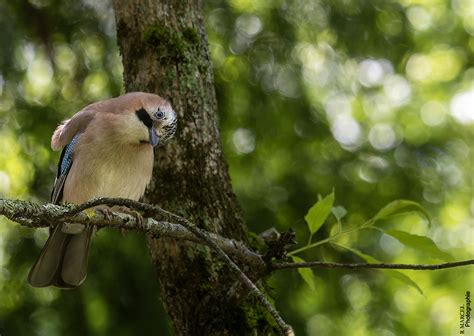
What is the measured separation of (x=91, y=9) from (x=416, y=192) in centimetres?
261

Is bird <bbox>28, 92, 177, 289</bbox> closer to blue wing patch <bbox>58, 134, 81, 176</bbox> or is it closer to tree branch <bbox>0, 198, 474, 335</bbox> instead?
blue wing patch <bbox>58, 134, 81, 176</bbox>

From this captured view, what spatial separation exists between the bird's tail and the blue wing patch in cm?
38

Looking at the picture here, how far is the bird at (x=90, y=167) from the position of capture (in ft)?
14.7

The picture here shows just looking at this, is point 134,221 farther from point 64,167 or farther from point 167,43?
point 64,167

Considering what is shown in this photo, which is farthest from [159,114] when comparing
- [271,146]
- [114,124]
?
[271,146]

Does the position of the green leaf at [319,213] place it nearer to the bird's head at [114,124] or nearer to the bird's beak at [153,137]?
the bird's beak at [153,137]

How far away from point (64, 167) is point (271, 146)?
1.70m

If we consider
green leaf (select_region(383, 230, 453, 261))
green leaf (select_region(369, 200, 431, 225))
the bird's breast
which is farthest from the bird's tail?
green leaf (select_region(383, 230, 453, 261))

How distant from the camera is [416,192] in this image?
574 centimetres

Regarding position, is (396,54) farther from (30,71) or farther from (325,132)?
(30,71)

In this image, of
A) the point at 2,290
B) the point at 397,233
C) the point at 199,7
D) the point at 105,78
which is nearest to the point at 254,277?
the point at 397,233

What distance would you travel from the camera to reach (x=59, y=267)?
4531 millimetres

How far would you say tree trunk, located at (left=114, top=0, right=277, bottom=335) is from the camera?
11.7ft

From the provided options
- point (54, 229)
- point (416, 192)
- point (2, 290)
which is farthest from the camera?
point (416, 192)
